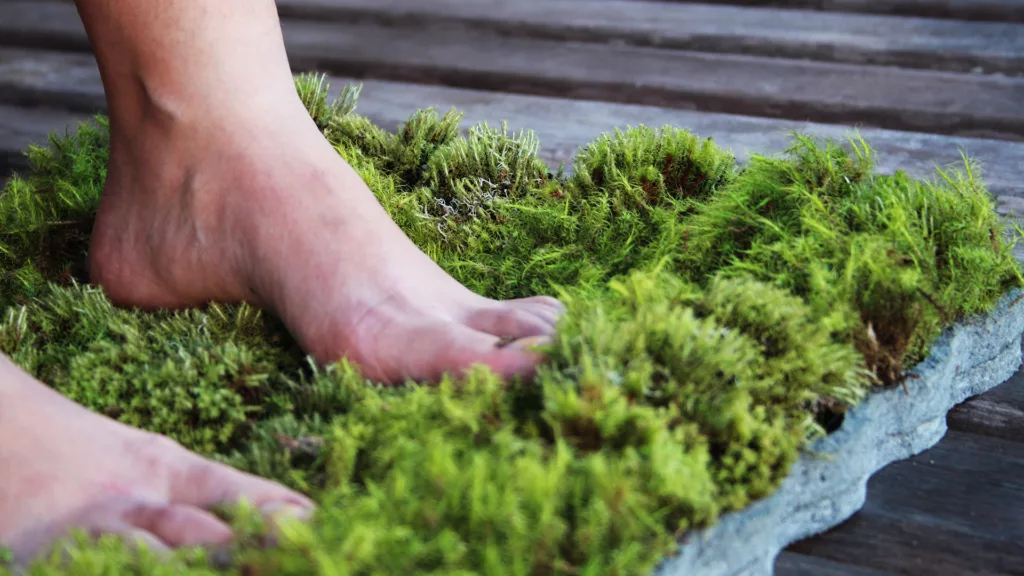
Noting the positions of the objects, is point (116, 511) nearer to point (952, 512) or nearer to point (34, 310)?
point (34, 310)

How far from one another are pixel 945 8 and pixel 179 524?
8.08 feet

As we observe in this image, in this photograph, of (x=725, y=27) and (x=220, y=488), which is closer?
(x=220, y=488)

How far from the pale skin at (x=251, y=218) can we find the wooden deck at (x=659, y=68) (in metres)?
0.76

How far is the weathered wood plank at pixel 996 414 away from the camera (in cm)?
118

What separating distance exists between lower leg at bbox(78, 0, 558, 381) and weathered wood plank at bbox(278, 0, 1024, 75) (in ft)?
4.89

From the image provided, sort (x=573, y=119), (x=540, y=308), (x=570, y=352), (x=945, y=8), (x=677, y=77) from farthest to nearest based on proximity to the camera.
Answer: (x=945, y=8) < (x=677, y=77) < (x=573, y=119) < (x=540, y=308) < (x=570, y=352)

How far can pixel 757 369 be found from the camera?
94cm

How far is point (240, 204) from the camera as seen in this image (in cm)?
123

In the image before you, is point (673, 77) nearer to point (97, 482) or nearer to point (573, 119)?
point (573, 119)

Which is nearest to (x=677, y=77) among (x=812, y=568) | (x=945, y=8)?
(x=945, y=8)

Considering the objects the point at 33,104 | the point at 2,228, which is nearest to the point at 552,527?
the point at 2,228

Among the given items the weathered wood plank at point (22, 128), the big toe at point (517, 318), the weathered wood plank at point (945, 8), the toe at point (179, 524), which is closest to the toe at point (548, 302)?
the big toe at point (517, 318)

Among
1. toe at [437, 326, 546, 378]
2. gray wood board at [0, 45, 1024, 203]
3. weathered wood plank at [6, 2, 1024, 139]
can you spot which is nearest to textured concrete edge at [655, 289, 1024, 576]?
toe at [437, 326, 546, 378]

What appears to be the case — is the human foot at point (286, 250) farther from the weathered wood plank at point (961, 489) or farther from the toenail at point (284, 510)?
the weathered wood plank at point (961, 489)
